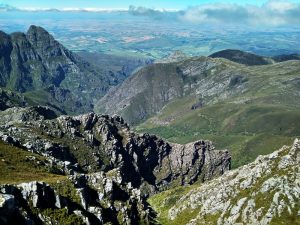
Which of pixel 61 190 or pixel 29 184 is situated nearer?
pixel 29 184

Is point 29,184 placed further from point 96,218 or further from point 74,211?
point 96,218

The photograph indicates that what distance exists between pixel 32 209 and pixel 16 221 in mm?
53535

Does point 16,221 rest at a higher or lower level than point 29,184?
higher

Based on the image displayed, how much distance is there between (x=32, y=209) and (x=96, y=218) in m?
40.3

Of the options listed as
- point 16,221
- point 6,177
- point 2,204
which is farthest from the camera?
point 6,177

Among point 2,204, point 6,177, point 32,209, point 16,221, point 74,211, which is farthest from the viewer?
point 6,177

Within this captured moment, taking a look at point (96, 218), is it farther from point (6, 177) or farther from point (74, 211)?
point (6, 177)

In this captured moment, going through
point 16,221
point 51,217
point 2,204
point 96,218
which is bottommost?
point 96,218

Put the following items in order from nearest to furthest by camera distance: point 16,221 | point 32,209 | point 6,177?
point 16,221 < point 32,209 < point 6,177

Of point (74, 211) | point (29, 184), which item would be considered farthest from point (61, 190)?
point (29, 184)

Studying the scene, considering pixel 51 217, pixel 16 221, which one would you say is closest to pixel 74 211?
pixel 51 217

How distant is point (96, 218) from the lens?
199375 millimetres

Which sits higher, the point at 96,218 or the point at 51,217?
the point at 51,217

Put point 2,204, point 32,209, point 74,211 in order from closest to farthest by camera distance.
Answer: point 2,204, point 32,209, point 74,211
